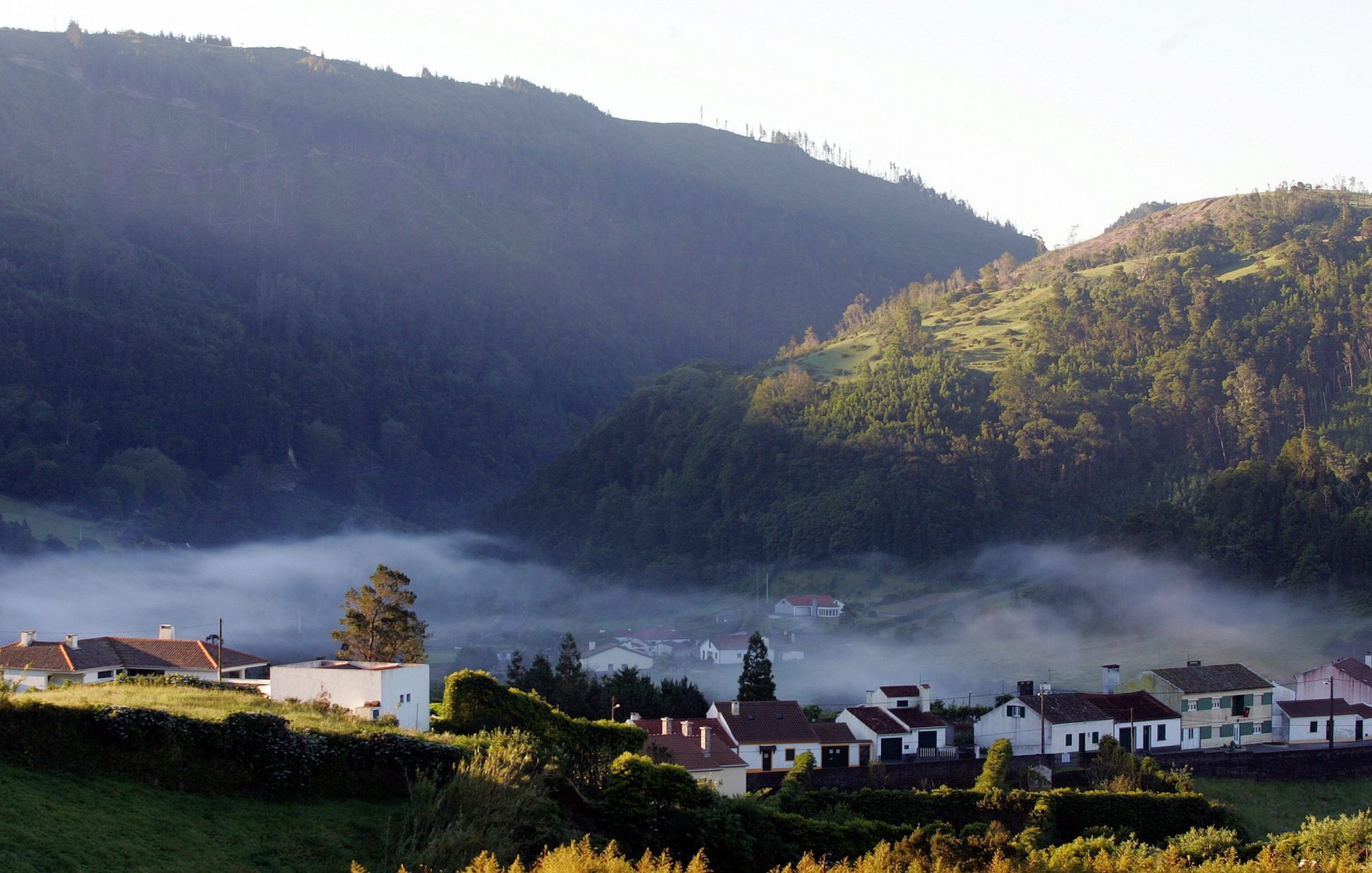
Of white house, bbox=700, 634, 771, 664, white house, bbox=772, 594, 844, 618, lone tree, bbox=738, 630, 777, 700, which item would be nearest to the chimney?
lone tree, bbox=738, 630, 777, 700

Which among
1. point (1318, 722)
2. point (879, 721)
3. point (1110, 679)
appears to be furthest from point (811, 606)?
point (879, 721)

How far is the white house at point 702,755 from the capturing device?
1230 inches

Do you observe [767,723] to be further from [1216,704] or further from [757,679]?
[1216,704]

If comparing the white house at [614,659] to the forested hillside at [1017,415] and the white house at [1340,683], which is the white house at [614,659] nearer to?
the forested hillside at [1017,415]

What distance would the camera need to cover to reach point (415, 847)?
17.8 meters

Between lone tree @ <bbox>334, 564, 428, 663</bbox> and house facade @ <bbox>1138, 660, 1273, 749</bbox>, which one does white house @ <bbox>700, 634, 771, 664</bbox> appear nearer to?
house facade @ <bbox>1138, 660, 1273, 749</bbox>

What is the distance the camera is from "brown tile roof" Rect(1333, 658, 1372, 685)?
48.1 m

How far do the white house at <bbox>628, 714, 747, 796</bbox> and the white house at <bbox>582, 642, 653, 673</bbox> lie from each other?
38.5 metres

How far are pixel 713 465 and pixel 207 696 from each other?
96.9 m

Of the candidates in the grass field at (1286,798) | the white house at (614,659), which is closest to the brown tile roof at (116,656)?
the grass field at (1286,798)

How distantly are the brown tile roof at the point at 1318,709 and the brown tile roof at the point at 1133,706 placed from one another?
442 centimetres

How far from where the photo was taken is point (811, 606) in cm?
9025

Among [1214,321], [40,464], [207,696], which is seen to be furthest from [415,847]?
[40,464]

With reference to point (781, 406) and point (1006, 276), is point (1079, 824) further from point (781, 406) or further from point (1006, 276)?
point (1006, 276)
